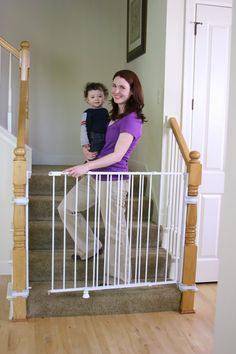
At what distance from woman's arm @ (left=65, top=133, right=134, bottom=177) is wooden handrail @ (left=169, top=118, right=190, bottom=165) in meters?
0.55

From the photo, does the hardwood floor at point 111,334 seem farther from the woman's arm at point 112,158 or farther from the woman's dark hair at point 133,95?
the woman's dark hair at point 133,95

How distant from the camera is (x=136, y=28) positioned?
3775mm

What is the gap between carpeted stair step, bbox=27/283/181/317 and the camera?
2.53 m

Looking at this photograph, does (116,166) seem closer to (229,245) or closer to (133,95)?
(133,95)

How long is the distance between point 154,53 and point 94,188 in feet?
4.53

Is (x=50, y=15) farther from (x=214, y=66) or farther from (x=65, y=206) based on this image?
(x=65, y=206)

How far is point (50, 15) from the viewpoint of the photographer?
434 centimetres

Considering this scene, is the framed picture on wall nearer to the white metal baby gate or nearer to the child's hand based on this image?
the white metal baby gate

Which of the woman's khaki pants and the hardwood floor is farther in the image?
the woman's khaki pants

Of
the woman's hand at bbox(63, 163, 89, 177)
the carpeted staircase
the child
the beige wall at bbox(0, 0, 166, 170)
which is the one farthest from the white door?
the beige wall at bbox(0, 0, 166, 170)

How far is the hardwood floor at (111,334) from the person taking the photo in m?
2.19

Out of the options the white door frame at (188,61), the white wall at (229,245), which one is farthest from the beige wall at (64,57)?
the white wall at (229,245)

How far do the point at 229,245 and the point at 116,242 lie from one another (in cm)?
149

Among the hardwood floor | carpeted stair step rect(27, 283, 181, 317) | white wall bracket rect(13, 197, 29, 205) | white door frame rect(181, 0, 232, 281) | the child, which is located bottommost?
the hardwood floor
